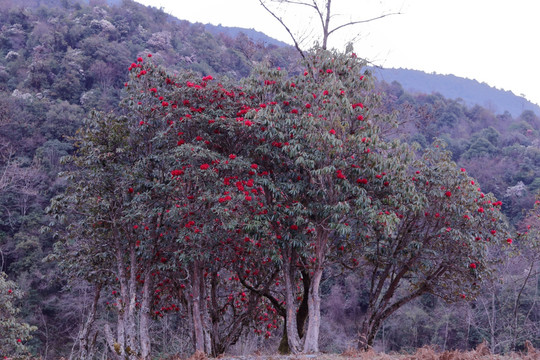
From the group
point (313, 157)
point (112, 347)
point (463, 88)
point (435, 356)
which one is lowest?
point (112, 347)

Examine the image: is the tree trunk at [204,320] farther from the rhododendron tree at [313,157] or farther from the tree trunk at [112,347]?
the tree trunk at [112,347]

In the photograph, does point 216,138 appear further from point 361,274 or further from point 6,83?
point 6,83

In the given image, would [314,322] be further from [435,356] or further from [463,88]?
[463,88]

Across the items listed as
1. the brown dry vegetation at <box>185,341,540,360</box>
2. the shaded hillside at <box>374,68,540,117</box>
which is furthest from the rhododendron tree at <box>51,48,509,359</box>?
the shaded hillside at <box>374,68,540,117</box>

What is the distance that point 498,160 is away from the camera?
118ft

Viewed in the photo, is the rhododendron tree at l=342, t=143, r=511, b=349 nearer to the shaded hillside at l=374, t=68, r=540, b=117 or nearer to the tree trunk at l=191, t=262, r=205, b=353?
the tree trunk at l=191, t=262, r=205, b=353

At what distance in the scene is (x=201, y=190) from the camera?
7.52 metres

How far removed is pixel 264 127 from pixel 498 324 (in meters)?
20.2

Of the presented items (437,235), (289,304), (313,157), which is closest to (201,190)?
(313,157)

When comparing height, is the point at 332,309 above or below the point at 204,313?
below

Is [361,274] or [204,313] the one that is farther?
[361,274]

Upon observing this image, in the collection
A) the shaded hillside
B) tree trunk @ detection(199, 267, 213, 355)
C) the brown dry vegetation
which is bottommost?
tree trunk @ detection(199, 267, 213, 355)

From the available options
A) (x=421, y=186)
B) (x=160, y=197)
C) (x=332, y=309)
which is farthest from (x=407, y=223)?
(x=332, y=309)

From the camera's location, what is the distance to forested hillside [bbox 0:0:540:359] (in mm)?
7590
